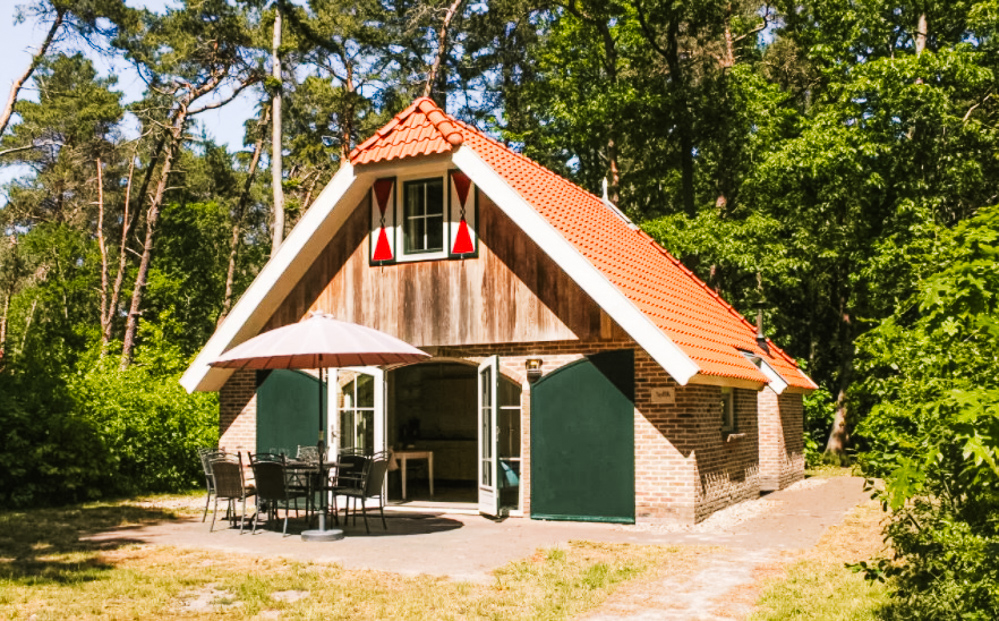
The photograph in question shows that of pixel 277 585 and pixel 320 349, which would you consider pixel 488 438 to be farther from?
pixel 277 585

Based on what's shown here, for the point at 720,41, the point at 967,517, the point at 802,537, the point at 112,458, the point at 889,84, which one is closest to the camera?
the point at 967,517

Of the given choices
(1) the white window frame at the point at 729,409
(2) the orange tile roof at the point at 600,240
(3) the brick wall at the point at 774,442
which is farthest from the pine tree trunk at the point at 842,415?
(1) the white window frame at the point at 729,409

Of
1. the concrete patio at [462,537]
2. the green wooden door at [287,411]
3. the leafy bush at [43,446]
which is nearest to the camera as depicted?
the concrete patio at [462,537]

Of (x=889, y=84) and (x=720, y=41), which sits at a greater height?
(x=720, y=41)

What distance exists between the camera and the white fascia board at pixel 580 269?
12.2 metres

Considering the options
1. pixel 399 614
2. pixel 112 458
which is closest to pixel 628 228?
pixel 112 458

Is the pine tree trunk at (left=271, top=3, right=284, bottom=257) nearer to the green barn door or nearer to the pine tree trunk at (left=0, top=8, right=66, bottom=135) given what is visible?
the pine tree trunk at (left=0, top=8, right=66, bottom=135)

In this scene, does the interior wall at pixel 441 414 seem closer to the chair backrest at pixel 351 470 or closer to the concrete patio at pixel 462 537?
the concrete patio at pixel 462 537

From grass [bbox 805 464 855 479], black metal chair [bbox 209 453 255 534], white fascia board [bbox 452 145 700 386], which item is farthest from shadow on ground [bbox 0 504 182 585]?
grass [bbox 805 464 855 479]

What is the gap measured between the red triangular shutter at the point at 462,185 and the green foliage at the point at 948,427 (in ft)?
26.8

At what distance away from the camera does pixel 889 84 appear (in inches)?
906

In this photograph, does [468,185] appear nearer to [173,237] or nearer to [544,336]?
[544,336]

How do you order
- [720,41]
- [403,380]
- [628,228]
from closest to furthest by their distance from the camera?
[628,228] → [403,380] → [720,41]

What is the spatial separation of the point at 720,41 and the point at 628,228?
43.3ft
